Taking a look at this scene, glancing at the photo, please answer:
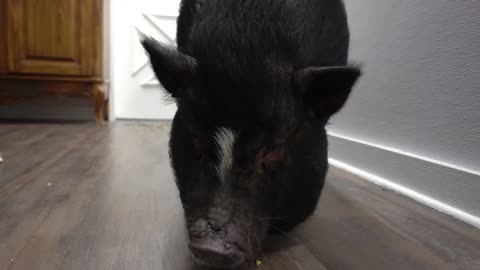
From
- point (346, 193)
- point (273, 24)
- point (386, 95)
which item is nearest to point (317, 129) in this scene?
point (273, 24)

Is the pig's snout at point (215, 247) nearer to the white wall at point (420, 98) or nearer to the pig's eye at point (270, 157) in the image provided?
the pig's eye at point (270, 157)

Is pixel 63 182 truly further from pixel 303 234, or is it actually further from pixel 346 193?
pixel 346 193

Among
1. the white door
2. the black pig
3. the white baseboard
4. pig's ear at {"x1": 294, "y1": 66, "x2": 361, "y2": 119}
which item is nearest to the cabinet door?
the white door

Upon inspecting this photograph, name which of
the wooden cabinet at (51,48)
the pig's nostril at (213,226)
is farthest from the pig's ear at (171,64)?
the wooden cabinet at (51,48)

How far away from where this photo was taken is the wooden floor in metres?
1.12

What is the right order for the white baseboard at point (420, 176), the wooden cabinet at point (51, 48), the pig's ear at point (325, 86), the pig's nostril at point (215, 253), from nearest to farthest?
1. the pig's nostril at point (215, 253)
2. the pig's ear at point (325, 86)
3. the white baseboard at point (420, 176)
4. the wooden cabinet at point (51, 48)

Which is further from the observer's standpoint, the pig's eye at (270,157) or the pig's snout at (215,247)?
the pig's eye at (270,157)

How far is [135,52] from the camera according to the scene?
190 inches

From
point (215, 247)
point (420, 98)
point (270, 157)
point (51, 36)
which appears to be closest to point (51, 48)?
point (51, 36)

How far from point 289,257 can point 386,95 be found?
4.27 ft

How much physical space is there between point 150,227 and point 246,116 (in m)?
0.54

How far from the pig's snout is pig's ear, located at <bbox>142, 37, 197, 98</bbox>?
1.26 ft

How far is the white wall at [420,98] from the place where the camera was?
162cm

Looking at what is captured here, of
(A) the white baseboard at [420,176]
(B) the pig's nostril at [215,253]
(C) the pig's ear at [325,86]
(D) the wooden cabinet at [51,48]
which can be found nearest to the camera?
(B) the pig's nostril at [215,253]
